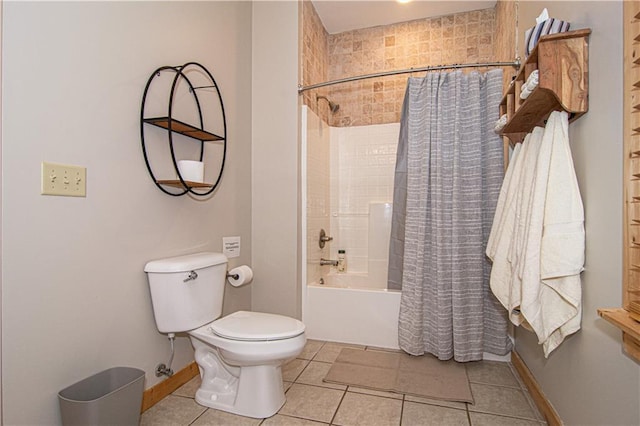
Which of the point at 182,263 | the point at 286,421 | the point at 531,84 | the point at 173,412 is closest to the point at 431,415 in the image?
the point at 286,421

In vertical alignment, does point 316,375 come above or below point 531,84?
below

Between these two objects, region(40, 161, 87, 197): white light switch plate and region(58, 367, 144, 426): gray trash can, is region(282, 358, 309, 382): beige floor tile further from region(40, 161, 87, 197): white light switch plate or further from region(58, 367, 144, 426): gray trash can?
region(40, 161, 87, 197): white light switch plate

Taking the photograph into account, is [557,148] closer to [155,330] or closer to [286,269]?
[286,269]

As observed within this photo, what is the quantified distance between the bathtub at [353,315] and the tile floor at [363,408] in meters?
0.54

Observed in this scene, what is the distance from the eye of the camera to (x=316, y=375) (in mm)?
2049

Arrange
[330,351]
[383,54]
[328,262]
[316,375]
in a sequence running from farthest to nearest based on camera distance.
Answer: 1. [383,54]
2. [328,262]
3. [330,351]
4. [316,375]

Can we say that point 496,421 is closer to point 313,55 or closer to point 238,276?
point 238,276

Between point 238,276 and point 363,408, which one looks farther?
point 238,276

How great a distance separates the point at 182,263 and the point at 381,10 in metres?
2.64

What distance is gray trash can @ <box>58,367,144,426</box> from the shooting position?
3.93 ft

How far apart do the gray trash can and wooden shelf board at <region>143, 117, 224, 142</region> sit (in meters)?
1.09

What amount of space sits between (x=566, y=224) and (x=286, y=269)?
1.69 meters

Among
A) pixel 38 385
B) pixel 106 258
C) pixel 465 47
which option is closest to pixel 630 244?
pixel 106 258

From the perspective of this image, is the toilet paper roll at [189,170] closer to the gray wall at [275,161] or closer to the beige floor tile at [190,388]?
the gray wall at [275,161]
